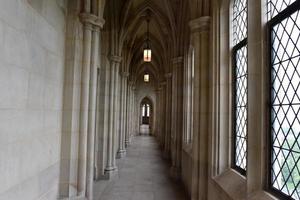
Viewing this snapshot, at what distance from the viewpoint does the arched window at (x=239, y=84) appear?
3.36m

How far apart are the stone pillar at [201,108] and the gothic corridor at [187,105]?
19mm

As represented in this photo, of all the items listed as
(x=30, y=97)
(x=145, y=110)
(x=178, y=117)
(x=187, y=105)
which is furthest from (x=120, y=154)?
(x=145, y=110)

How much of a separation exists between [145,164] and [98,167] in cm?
257

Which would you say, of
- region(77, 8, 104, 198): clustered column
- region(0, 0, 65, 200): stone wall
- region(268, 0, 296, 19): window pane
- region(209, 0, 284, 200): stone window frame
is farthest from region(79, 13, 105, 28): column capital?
region(268, 0, 296, 19): window pane

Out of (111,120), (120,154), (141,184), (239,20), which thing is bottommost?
(141,184)

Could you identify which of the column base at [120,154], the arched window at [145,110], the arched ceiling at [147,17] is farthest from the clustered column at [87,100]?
the arched window at [145,110]

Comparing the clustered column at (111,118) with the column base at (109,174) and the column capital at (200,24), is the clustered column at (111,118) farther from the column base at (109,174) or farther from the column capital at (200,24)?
the column capital at (200,24)

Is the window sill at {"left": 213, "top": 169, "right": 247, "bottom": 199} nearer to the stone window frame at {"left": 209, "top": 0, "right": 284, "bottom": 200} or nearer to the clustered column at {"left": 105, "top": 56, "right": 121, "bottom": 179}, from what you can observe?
the stone window frame at {"left": 209, "top": 0, "right": 284, "bottom": 200}

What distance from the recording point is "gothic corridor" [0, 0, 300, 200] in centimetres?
228

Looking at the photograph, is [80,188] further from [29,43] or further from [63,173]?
[29,43]

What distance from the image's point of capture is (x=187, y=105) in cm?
721

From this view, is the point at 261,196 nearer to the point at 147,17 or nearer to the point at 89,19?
the point at 89,19

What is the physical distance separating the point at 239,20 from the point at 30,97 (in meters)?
3.13

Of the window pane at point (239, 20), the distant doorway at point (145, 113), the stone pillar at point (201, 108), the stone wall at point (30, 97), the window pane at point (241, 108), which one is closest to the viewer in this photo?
the stone wall at point (30, 97)
